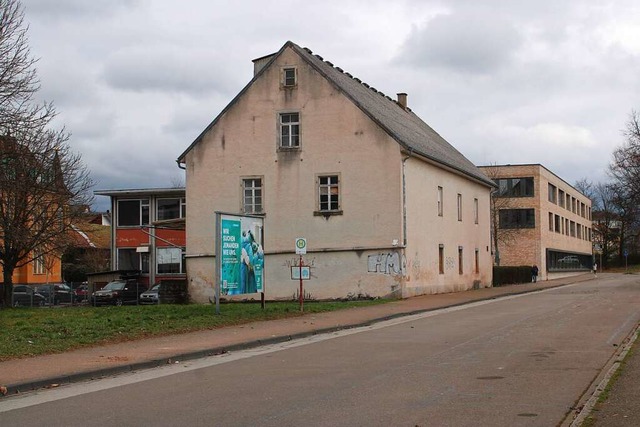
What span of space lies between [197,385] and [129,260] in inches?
1853

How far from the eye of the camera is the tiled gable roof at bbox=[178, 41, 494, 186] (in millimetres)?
36812

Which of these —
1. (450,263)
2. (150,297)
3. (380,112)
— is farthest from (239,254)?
(150,297)

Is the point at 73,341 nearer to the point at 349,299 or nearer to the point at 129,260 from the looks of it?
the point at 349,299

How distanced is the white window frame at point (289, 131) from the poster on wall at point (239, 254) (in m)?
11.7

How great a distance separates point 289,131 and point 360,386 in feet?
91.3

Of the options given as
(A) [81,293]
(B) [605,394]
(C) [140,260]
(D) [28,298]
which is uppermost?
(C) [140,260]

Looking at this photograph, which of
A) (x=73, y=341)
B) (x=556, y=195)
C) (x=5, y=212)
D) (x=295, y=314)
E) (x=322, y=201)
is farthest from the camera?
(x=556, y=195)

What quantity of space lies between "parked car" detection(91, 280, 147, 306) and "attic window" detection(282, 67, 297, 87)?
16.6 metres

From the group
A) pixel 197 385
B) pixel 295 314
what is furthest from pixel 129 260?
pixel 197 385

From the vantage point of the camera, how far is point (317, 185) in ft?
122

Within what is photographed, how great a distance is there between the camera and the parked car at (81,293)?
174ft

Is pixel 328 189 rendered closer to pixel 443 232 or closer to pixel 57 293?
pixel 443 232

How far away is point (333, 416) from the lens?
8.65 metres

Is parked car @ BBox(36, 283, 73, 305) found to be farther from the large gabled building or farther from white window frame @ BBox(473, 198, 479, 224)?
white window frame @ BBox(473, 198, 479, 224)
